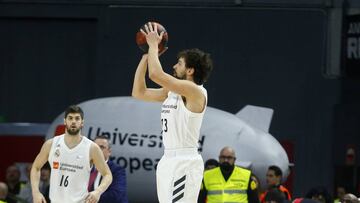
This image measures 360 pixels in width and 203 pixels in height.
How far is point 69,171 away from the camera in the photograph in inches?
491

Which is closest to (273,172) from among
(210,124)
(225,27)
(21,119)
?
(210,124)

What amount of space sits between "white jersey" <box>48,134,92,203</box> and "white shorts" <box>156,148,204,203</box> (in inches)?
84.6

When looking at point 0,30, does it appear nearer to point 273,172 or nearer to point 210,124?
point 210,124

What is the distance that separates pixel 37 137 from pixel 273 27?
469 cm

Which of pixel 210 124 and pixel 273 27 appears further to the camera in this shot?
pixel 273 27

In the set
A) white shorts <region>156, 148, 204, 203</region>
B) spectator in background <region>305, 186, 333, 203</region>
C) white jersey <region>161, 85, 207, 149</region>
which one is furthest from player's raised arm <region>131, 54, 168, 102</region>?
spectator in background <region>305, 186, 333, 203</region>

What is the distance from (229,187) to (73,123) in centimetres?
356

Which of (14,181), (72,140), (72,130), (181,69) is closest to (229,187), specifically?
(72,140)

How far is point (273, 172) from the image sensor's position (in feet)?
55.8

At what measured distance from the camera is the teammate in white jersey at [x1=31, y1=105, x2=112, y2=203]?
12.4 m

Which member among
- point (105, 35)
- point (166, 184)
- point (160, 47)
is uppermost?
point (105, 35)

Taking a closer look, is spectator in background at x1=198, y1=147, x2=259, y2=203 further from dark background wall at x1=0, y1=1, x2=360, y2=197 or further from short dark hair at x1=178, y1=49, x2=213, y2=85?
dark background wall at x1=0, y1=1, x2=360, y2=197

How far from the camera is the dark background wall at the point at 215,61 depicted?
22.7 m

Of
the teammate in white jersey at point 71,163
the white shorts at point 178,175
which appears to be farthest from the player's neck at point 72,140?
the white shorts at point 178,175
